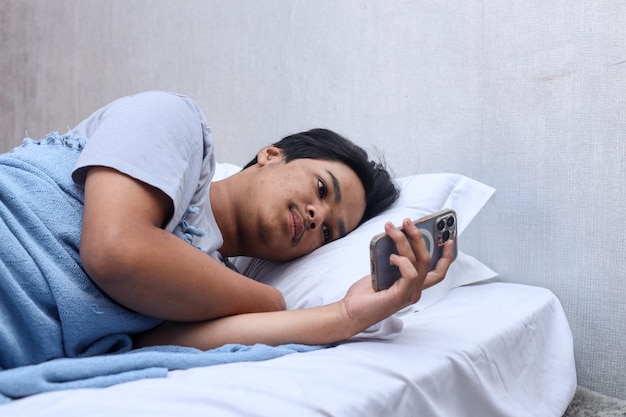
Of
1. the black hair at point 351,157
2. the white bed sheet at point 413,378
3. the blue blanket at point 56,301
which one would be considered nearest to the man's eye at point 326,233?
the black hair at point 351,157

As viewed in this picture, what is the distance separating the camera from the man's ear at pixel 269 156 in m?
1.35

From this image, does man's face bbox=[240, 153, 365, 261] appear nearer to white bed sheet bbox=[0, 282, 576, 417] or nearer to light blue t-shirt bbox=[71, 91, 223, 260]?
light blue t-shirt bbox=[71, 91, 223, 260]

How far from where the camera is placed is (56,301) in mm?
908

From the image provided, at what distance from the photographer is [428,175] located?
1.50 m

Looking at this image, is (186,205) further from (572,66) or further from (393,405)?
(572,66)

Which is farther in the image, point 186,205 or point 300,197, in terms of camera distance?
point 300,197

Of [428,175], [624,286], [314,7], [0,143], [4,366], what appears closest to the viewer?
[4,366]

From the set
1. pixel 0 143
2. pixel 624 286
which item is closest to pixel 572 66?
pixel 624 286

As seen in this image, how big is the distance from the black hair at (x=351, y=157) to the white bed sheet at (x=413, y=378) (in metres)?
0.25

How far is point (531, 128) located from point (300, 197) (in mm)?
565

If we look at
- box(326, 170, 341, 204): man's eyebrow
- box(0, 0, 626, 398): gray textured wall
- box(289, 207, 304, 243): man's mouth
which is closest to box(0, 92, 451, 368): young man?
box(289, 207, 304, 243): man's mouth

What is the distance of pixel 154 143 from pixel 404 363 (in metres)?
0.49

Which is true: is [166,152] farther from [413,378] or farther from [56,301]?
[413,378]

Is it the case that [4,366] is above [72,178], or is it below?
below
